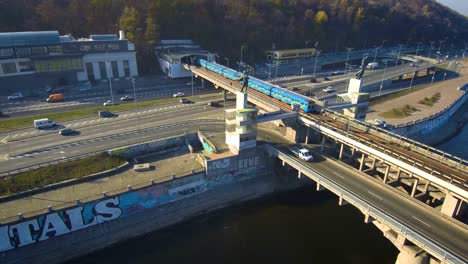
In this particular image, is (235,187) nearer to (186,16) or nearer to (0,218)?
(0,218)

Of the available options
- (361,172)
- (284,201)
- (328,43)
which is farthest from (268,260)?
(328,43)

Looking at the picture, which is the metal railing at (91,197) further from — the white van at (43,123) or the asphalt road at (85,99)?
the asphalt road at (85,99)

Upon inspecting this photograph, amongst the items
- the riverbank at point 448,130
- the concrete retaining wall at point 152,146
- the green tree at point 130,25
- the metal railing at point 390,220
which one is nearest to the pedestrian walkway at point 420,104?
the riverbank at point 448,130

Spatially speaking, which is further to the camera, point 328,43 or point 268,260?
point 328,43

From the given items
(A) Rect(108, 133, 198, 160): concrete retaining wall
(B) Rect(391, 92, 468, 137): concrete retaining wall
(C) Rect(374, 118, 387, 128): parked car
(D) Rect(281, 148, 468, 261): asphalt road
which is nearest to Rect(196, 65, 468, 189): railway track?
(D) Rect(281, 148, 468, 261): asphalt road

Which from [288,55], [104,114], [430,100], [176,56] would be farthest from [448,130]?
[104,114]

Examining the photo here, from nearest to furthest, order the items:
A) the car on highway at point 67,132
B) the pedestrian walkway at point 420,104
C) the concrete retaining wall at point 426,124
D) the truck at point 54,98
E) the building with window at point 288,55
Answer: the car on highway at point 67,132 < the concrete retaining wall at point 426,124 < the pedestrian walkway at point 420,104 < the truck at point 54,98 < the building with window at point 288,55
